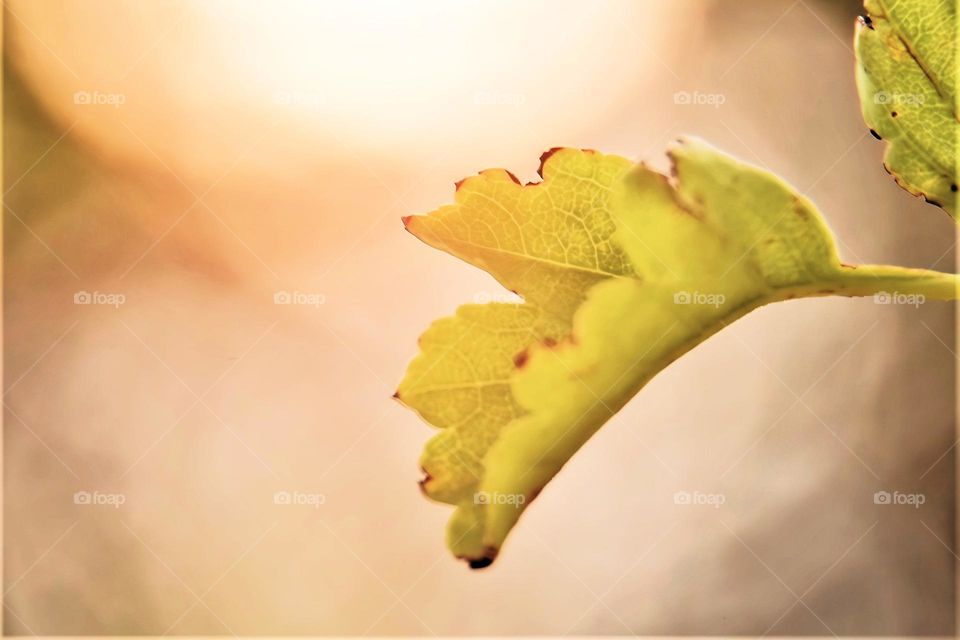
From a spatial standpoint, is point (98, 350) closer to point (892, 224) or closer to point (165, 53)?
point (165, 53)

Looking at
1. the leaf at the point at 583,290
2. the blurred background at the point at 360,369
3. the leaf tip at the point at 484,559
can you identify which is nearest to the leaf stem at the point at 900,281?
the leaf at the point at 583,290

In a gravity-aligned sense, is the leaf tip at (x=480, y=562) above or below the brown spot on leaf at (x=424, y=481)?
below

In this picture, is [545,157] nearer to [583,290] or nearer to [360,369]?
[583,290]

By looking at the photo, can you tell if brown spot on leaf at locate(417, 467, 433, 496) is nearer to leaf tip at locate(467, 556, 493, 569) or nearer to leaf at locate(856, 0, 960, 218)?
leaf tip at locate(467, 556, 493, 569)

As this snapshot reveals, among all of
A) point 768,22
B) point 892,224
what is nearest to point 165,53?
point 768,22

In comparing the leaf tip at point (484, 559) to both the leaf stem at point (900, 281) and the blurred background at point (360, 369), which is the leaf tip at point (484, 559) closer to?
the leaf stem at point (900, 281)

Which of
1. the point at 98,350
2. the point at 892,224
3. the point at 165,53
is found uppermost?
the point at 165,53
